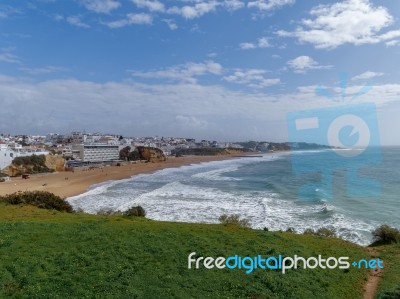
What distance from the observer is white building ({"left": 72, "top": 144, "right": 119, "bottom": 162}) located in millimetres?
102062

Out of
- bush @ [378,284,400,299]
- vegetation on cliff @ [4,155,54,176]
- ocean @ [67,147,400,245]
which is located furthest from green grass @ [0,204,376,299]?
vegetation on cliff @ [4,155,54,176]

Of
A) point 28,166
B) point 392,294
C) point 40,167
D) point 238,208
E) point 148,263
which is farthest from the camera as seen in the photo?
point 40,167

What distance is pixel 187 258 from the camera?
11.6 m

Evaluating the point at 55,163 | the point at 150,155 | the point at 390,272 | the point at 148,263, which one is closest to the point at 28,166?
the point at 55,163

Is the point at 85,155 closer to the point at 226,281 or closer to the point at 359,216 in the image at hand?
the point at 359,216

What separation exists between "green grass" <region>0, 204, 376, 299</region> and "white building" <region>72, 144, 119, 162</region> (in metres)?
90.5

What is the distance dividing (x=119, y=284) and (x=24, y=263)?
11.2 feet

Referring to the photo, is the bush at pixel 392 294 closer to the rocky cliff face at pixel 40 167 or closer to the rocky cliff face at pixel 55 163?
the rocky cliff face at pixel 40 167

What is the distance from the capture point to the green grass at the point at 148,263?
9492 millimetres

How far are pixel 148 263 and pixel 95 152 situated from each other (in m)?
102

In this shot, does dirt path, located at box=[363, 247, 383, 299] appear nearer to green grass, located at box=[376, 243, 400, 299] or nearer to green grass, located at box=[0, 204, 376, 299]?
green grass, located at box=[376, 243, 400, 299]

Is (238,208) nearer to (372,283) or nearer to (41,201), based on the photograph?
(41,201)

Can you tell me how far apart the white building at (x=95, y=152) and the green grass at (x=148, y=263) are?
9053 centimetres

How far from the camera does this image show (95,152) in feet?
356
